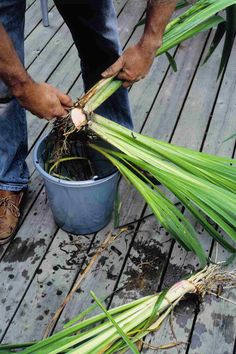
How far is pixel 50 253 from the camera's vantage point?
1700 millimetres

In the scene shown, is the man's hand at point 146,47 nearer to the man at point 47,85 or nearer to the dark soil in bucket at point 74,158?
A: the man at point 47,85

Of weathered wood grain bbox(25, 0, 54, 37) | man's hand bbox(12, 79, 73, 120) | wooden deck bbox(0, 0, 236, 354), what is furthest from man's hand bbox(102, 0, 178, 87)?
weathered wood grain bbox(25, 0, 54, 37)

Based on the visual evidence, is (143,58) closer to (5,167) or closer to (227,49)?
(227,49)

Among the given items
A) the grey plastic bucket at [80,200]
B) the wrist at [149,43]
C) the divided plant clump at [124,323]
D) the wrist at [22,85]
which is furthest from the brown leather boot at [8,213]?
the wrist at [149,43]

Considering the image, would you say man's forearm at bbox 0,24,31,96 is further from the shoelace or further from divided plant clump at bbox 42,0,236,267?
the shoelace

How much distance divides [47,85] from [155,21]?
0.33m

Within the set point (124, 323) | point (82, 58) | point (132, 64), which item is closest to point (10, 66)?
point (132, 64)

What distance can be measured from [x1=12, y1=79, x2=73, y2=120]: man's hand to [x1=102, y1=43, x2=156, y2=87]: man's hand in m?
0.16

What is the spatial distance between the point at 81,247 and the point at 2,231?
0.27 meters

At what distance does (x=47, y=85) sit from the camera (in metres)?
1.41

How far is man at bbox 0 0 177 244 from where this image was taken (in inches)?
53.2

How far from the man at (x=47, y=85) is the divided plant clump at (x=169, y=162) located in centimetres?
8

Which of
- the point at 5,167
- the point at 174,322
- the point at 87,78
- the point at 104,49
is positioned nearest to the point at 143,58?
the point at 104,49

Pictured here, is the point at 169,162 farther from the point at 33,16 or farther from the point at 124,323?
the point at 33,16
